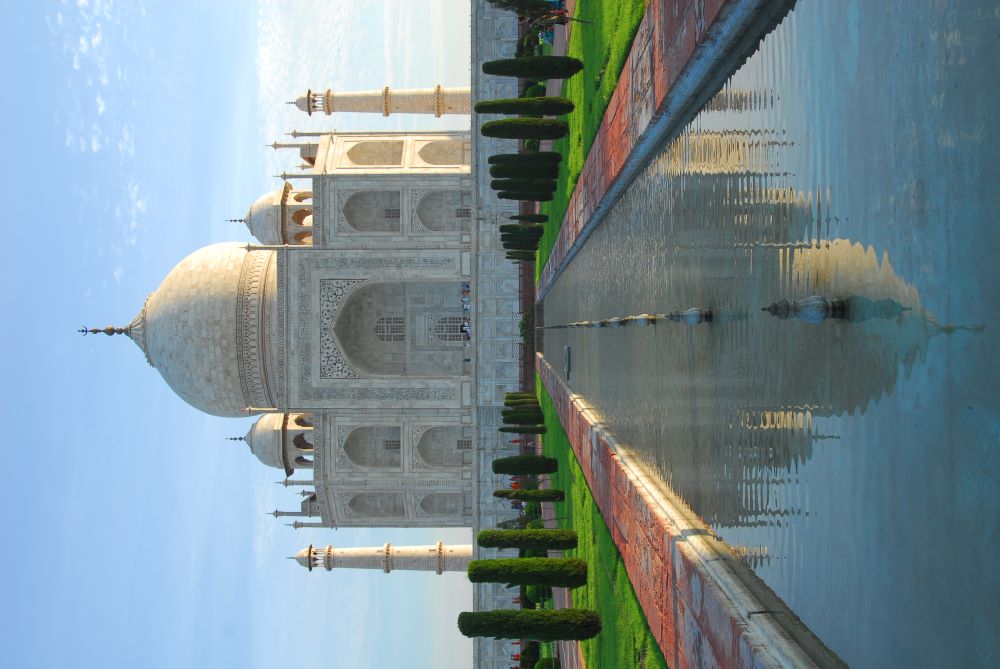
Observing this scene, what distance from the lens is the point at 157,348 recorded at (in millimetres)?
18500

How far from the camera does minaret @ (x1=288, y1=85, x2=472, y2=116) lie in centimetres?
1753

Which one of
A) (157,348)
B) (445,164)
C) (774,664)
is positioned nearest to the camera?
(774,664)

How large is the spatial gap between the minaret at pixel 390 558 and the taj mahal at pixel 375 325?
0.03 meters

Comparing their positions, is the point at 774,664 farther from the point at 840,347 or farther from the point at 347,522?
the point at 347,522

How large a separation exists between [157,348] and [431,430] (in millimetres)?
6346

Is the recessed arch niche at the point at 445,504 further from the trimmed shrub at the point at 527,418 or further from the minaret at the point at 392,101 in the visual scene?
the minaret at the point at 392,101

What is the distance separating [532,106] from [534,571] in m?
Answer: 5.68

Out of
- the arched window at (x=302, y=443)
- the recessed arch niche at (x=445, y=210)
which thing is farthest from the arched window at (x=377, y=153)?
the arched window at (x=302, y=443)

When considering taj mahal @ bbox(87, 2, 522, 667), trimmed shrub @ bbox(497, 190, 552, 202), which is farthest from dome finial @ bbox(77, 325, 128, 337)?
trimmed shrub @ bbox(497, 190, 552, 202)

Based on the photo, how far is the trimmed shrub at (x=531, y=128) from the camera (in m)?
10.8

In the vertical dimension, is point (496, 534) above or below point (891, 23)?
below

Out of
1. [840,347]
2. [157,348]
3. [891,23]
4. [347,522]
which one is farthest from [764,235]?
[157,348]

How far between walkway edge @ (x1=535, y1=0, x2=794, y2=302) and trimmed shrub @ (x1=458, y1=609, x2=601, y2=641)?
11.7ft

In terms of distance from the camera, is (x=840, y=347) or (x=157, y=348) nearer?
(x=840, y=347)
